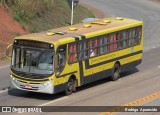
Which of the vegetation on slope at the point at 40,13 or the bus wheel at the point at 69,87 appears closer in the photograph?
the bus wheel at the point at 69,87

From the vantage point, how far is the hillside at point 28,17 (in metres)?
37.3

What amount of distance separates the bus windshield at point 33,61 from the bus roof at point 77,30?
518 mm

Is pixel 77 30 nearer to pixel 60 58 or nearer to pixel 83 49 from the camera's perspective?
pixel 83 49

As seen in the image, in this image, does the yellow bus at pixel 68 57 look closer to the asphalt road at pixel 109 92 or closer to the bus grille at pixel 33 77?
the bus grille at pixel 33 77

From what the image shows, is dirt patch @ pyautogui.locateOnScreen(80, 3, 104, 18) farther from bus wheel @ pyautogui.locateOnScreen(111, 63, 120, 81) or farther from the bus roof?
bus wheel @ pyautogui.locateOnScreen(111, 63, 120, 81)

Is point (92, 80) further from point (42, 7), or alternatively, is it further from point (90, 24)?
point (42, 7)

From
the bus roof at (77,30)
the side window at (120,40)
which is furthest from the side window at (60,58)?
the side window at (120,40)

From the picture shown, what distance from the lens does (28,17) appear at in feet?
136

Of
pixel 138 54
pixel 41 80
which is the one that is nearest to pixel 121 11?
pixel 138 54

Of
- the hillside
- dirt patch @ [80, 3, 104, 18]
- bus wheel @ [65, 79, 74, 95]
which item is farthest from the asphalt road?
dirt patch @ [80, 3, 104, 18]

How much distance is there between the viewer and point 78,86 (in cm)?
2539

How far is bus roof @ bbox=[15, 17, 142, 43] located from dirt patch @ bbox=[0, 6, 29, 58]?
8.55 meters

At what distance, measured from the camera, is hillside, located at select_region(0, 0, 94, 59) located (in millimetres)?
37344

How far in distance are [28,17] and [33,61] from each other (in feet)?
60.1
